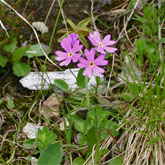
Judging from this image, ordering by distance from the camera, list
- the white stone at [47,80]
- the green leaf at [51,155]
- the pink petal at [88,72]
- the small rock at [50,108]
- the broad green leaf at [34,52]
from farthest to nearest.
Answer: the broad green leaf at [34,52] → the white stone at [47,80] → the small rock at [50,108] → the green leaf at [51,155] → the pink petal at [88,72]

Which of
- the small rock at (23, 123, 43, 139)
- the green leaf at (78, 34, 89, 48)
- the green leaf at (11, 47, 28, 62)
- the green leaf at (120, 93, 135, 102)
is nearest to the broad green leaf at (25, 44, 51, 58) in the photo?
the green leaf at (11, 47, 28, 62)

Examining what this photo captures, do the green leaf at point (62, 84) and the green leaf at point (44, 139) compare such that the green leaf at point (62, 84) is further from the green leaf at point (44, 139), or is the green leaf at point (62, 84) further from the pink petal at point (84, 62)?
the pink petal at point (84, 62)

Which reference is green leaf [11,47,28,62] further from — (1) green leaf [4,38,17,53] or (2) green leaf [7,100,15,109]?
(2) green leaf [7,100,15,109]

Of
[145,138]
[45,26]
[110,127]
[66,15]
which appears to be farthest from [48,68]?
[145,138]

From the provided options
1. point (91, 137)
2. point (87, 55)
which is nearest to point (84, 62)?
point (87, 55)

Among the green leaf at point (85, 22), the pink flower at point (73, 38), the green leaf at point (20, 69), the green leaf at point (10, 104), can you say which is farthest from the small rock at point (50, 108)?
the green leaf at point (85, 22)
